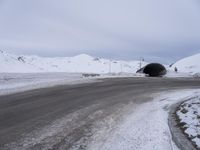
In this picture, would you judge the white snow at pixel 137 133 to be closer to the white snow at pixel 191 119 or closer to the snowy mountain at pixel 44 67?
the white snow at pixel 191 119

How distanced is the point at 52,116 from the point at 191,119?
405 cm

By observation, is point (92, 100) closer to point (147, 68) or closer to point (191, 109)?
point (191, 109)

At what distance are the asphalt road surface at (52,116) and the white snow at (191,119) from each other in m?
2.20

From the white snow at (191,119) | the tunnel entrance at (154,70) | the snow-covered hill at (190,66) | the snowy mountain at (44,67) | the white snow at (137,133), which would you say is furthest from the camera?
the snow-covered hill at (190,66)

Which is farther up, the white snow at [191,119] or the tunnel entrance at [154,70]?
the tunnel entrance at [154,70]

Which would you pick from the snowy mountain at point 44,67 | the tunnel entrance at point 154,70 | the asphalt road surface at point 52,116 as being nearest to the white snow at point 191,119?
the asphalt road surface at point 52,116

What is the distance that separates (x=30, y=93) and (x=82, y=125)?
227 inches

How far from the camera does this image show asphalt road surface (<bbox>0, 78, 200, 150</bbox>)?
246 inches

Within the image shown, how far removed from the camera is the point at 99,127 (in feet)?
24.8

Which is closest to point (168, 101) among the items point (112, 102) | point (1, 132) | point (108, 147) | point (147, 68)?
point (112, 102)

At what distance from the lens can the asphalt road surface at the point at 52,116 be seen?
626 centimetres

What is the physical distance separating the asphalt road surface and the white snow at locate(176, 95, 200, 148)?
220cm

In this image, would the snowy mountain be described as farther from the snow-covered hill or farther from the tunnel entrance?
the tunnel entrance

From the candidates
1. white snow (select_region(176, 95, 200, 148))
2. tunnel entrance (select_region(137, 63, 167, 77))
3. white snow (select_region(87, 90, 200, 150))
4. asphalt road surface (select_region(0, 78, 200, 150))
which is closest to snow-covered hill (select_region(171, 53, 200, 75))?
tunnel entrance (select_region(137, 63, 167, 77))
